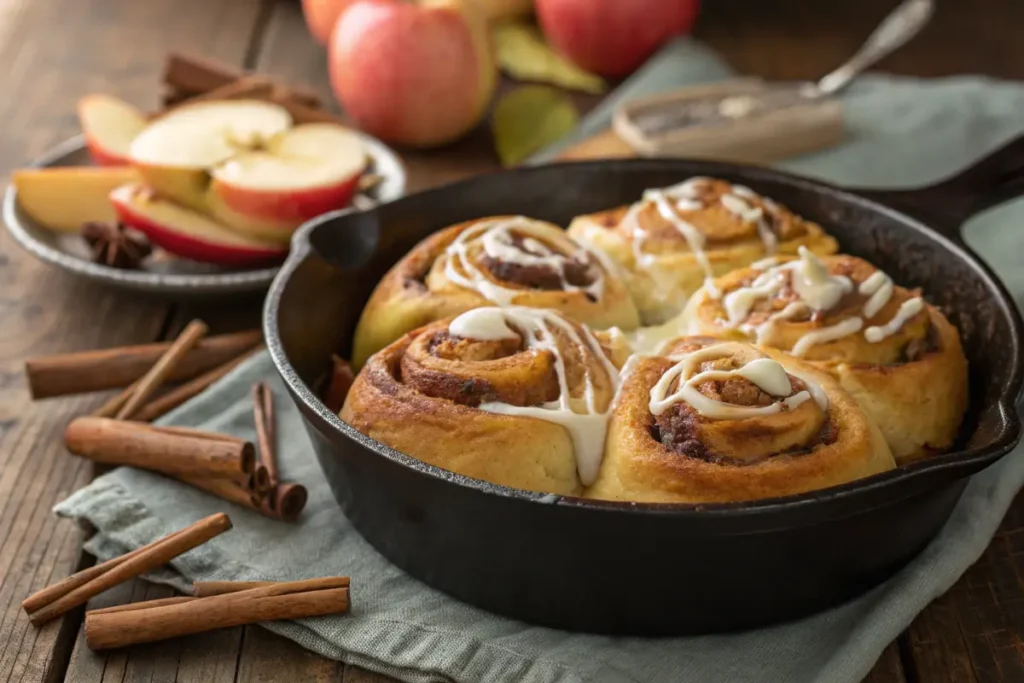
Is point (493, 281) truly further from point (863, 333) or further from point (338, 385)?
point (863, 333)

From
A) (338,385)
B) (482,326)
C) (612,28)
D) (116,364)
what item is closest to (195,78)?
(116,364)

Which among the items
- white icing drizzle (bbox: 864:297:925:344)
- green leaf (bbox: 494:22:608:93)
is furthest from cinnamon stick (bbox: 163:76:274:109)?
white icing drizzle (bbox: 864:297:925:344)

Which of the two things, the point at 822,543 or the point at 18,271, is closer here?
the point at 822,543

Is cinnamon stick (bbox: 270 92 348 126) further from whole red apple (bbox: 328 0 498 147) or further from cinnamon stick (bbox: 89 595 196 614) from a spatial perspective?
cinnamon stick (bbox: 89 595 196 614)

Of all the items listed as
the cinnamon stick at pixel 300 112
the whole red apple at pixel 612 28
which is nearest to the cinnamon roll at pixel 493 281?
the cinnamon stick at pixel 300 112

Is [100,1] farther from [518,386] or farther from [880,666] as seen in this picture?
[880,666]

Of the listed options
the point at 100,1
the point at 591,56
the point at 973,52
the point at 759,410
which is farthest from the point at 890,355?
the point at 100,1

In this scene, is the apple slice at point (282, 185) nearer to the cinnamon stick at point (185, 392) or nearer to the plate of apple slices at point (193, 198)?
the plate of apple slices at point (193, 198)
